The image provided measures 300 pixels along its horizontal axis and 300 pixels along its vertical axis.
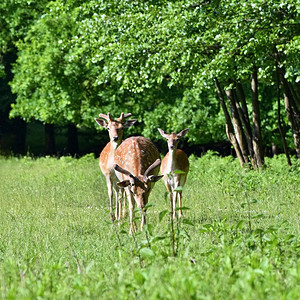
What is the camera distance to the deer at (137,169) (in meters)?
8.91

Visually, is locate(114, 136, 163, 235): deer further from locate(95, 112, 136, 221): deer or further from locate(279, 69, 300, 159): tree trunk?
locate(279, 69, 300, 159): tree trunk

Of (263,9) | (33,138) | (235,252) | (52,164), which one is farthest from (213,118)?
(33,138)

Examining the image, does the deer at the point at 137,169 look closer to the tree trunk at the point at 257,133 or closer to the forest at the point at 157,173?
the forest at the point at 157,173

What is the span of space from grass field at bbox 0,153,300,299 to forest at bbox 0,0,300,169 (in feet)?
7.66

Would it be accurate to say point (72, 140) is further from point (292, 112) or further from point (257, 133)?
point (292, 112)

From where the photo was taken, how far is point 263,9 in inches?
484

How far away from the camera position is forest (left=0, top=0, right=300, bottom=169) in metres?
13.4

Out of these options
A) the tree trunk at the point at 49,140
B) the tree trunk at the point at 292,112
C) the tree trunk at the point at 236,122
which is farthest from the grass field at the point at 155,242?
the tree trunk at the point at 49,140

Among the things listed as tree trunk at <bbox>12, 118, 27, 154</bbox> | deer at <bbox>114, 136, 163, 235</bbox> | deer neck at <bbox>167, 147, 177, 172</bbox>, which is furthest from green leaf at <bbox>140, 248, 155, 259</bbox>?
tree trunk at <bbox>12, 118, 27, 154</bbox>

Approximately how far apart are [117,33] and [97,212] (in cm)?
681

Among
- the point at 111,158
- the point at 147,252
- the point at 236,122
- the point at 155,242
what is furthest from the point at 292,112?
the point at 147,252

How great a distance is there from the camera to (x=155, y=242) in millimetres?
6570

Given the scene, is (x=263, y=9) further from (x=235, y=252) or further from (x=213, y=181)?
(x=235, y=252)

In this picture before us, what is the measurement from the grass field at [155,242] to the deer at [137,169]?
19.5 inches
